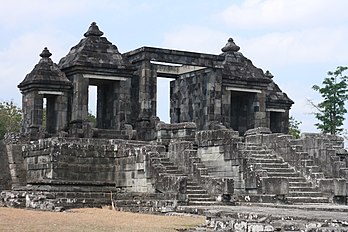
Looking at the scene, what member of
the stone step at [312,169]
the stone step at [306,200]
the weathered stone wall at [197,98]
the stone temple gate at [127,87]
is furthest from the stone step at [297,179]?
the weathered stone wall at [197,98]

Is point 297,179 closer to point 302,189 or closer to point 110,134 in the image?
point 302,189

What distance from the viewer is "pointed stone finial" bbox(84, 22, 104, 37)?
30948mm

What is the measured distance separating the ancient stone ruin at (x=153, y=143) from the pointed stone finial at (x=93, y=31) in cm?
5

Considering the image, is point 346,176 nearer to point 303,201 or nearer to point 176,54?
point 303,201

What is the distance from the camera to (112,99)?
1211 inches

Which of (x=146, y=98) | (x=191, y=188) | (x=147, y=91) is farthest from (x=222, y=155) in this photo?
(x=147, y=91)

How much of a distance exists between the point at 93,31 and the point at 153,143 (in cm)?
680

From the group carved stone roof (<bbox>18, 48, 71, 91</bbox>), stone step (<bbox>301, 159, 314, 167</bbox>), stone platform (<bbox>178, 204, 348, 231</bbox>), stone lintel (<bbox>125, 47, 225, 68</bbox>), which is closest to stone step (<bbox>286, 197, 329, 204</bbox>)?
stone step (<bbox>301, 159, 314, 167</bbox>)

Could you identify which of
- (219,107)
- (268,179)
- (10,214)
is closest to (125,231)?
(10,214)

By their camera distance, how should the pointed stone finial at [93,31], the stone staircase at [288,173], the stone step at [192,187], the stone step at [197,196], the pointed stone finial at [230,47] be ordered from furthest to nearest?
1. the pointed stone finial at [230,47]
2. the pointed stone finial at [93,31]
3. the stone staircase at [288,173]
4. the stone step at [192,187]
5. the stone step at [197,196]

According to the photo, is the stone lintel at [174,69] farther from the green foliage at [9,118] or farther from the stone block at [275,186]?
the green foliage at [9,118]

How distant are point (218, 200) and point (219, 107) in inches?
Result: 439

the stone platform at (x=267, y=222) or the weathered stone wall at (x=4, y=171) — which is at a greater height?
the weathered stone wall at (x=4, y=171)

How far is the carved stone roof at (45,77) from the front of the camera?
29.7m
